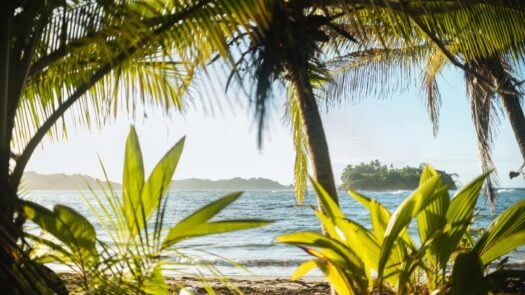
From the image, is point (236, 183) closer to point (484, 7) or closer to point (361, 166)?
point (361, 166)

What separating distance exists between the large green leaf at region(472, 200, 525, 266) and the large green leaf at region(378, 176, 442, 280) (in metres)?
0.31

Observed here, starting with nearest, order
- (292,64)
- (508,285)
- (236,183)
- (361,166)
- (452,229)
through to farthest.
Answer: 1. (452,229)
2. (508,285)
3. (292,64)
4. (361,166)
5. (236,183)

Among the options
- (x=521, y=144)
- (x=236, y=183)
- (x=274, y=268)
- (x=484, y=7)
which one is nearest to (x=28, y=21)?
(x=484, y=7)

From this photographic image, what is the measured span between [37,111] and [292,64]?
1.93 meters

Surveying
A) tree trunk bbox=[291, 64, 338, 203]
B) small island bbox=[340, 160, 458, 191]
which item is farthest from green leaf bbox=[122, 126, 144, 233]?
small island bbox=[340, 160, 458, 191]

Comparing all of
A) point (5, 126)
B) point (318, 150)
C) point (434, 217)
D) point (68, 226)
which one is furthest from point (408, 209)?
point (318, 150)

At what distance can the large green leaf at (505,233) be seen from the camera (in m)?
1.76

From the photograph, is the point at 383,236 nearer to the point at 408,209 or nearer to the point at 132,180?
the point at 408,209

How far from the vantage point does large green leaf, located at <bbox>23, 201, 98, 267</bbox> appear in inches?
48.5

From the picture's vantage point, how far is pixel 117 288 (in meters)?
1.29

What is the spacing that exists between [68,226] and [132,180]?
220 mm

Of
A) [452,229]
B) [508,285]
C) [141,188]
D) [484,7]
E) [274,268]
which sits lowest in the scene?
[274,268]

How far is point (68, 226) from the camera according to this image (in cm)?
125

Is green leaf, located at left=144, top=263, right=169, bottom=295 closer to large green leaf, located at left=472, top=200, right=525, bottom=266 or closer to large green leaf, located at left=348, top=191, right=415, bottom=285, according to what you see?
large green leaf, located at left=348, top=191, right=415, bottom=285
